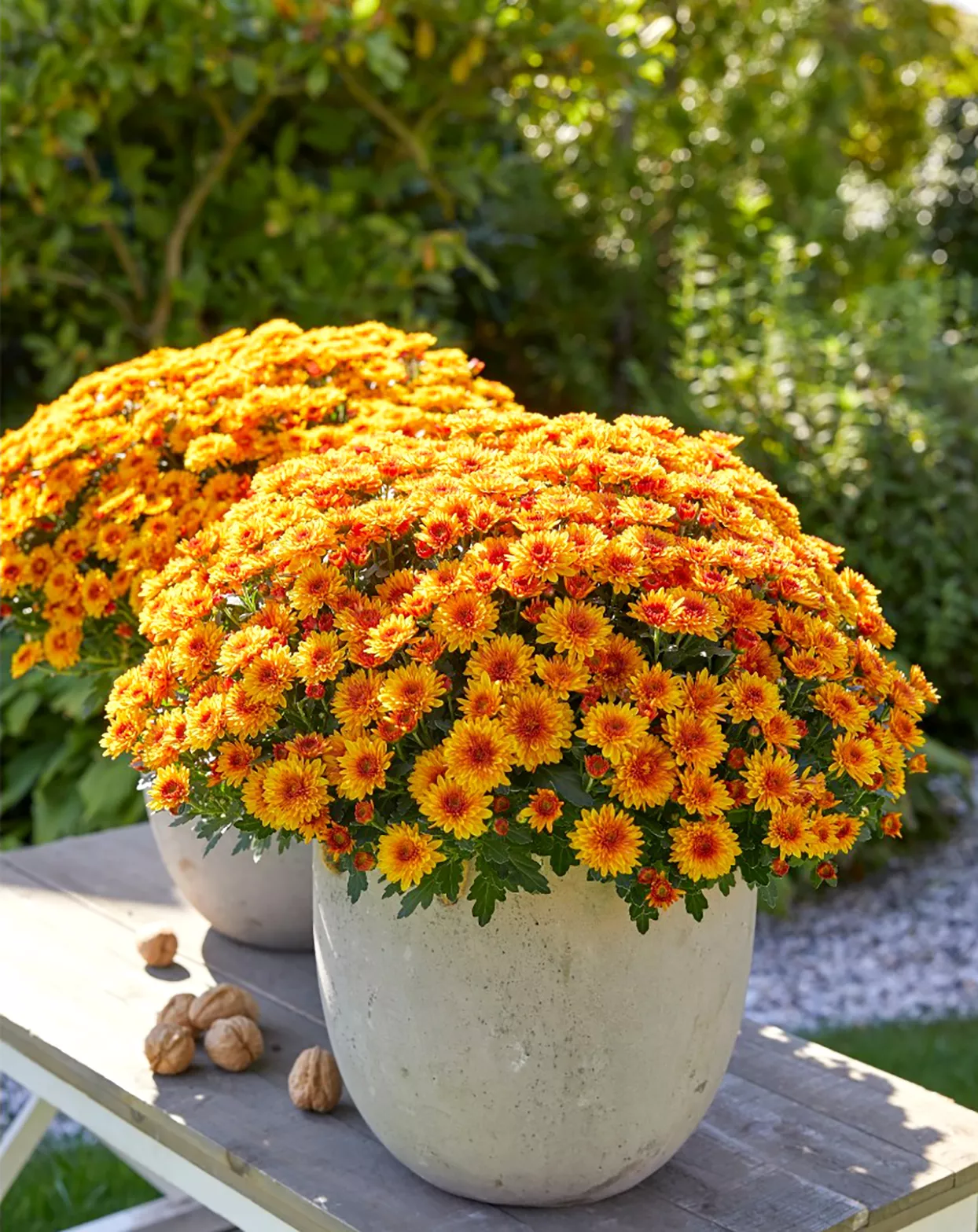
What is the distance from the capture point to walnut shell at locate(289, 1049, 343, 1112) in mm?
1370

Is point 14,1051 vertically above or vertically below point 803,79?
below

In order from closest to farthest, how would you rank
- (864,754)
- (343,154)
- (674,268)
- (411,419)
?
(864,754)
(411,419)
(343,154)
(674,268)

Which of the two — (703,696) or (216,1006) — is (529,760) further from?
(216,1006)

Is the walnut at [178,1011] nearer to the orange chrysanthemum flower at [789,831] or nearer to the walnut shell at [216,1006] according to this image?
the walnut shell at [216,1006]

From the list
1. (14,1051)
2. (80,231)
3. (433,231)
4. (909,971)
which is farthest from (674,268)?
(14,1051)

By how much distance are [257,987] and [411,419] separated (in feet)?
2.04

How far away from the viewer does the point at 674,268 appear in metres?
4.25

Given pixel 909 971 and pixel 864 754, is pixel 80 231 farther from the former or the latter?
pixel 864 754

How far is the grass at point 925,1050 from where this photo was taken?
108 inches

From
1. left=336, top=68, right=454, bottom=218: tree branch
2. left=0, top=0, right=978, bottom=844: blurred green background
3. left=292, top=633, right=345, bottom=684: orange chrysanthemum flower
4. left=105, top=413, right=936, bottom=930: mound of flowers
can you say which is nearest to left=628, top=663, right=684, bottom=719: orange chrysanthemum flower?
left=105, top=413, right=936, bottom=930: mound of flowers

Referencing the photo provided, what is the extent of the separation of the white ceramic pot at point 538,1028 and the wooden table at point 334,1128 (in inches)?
2.2

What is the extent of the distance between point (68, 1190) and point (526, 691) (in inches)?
72.1

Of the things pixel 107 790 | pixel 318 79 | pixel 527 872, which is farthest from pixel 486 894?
pixel 318 79

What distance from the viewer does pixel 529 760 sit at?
3.52ft
